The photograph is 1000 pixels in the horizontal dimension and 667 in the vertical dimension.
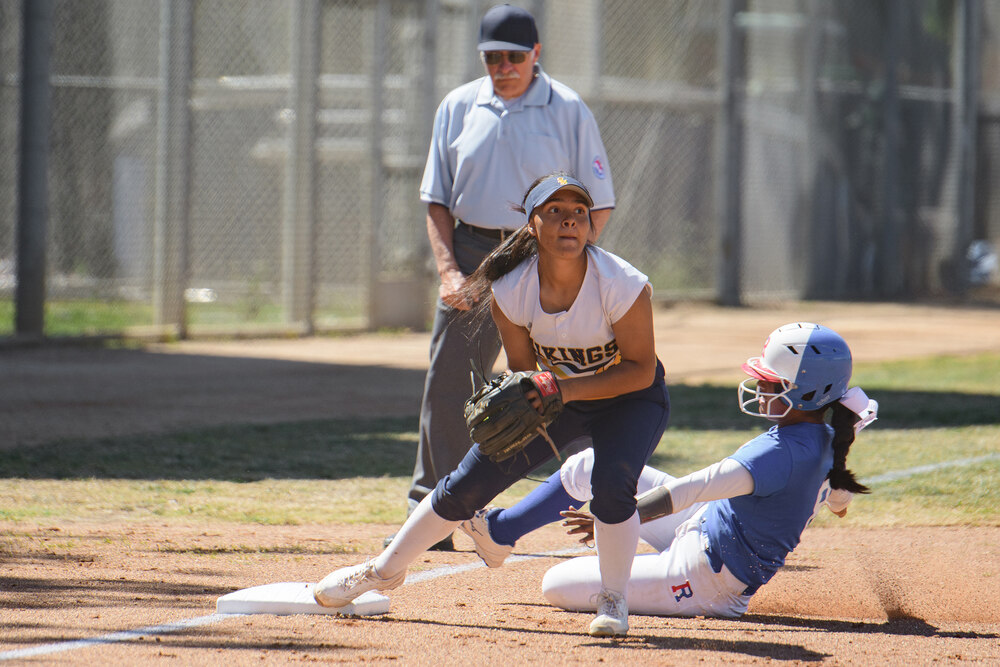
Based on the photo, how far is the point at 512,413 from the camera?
3.82 m

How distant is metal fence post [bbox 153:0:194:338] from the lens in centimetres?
1235

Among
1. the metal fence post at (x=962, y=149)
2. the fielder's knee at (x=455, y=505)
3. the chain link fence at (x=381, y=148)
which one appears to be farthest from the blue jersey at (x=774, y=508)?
the metal fence post at (x=962, y=149)

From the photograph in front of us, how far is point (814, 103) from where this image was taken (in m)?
18.9

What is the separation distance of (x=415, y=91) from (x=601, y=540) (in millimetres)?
10780

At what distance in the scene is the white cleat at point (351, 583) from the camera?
4.06 meters

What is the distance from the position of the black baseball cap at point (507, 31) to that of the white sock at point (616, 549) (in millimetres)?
2045

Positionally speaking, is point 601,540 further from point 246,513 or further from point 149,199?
point 149,199

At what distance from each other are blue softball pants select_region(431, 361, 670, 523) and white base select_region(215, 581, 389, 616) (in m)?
0.44

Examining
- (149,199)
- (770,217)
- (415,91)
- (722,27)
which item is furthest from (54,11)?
(770,217)

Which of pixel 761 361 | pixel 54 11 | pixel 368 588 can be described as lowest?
pixel 368 588

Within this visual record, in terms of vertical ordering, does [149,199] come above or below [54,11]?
below

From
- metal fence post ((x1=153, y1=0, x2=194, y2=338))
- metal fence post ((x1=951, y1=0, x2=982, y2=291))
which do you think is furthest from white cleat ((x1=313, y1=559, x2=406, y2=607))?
metal fence post ((x1=951, y1=0, x2=982, y2=291))

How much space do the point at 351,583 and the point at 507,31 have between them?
7.47ft

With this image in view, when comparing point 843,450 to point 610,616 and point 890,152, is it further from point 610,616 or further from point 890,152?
point 890,152
